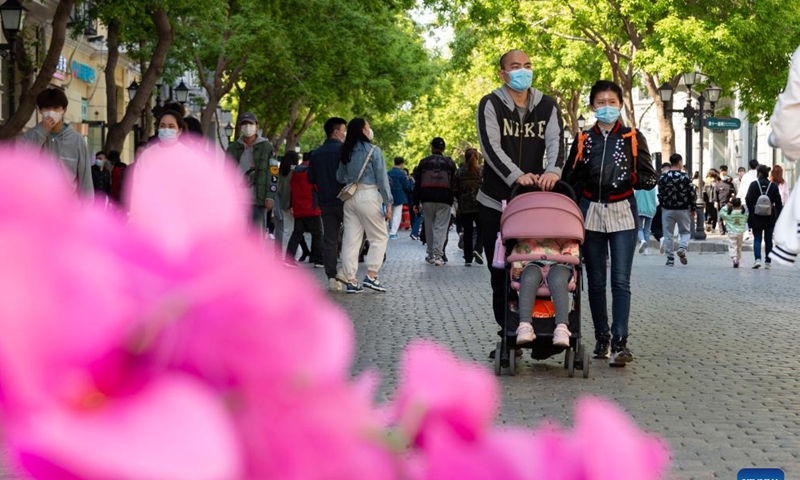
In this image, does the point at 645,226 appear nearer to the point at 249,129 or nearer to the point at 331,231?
the point at 331,231

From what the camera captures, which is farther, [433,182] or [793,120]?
[433,182]

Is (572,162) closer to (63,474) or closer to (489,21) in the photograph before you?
(63,474)

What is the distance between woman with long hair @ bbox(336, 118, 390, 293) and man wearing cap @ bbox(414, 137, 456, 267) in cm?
691

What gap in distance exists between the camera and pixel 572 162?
9.66m

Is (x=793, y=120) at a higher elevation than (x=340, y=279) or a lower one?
higher

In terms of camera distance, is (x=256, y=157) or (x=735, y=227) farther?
(x=735, y=227)

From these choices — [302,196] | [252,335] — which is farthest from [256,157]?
[252,335]

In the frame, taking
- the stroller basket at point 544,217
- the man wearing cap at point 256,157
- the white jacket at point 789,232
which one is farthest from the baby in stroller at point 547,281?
the man wearing cap at point 256,157

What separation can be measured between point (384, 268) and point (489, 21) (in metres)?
19.2

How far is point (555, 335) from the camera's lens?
886 centimetres

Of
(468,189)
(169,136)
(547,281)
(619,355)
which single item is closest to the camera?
(169,136)

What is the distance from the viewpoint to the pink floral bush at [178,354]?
0.54m

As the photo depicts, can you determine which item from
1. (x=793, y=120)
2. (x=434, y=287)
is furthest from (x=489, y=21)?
(x=793, y=120)

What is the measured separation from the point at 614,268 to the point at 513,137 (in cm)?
110
